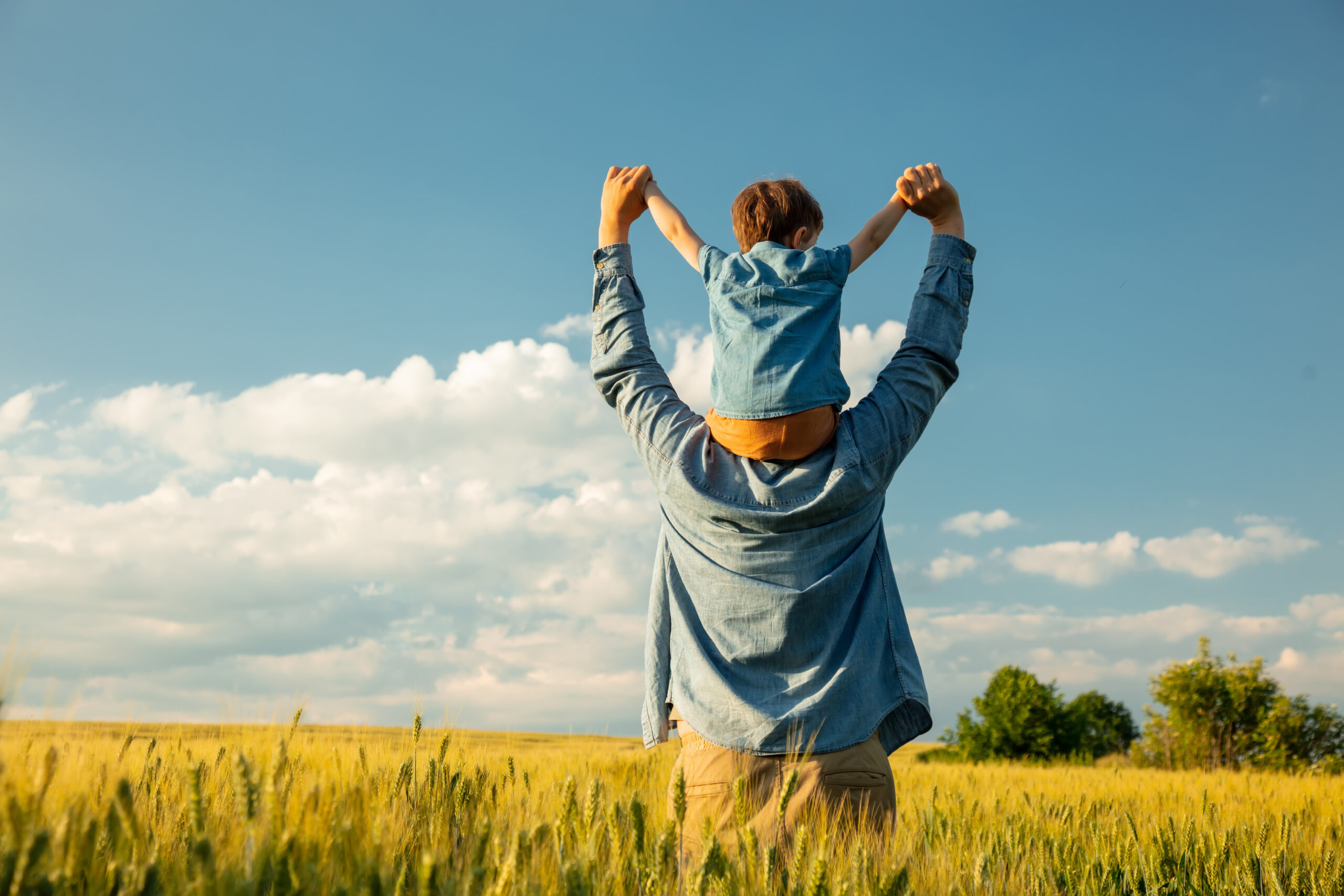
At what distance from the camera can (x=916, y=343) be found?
268 cm

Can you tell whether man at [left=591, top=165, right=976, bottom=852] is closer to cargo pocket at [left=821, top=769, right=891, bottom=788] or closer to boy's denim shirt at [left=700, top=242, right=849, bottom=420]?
cargo pocket at [left=821, top=769, right=891, bottom=788]

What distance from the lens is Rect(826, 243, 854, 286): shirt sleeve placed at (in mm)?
2518

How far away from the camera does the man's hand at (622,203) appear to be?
291 cm

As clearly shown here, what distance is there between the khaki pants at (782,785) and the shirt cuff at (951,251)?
1.62 meters

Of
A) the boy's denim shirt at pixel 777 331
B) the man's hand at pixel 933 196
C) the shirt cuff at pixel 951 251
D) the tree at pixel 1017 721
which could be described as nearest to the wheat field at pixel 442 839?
the boy's denim shirt at pixel 777 331

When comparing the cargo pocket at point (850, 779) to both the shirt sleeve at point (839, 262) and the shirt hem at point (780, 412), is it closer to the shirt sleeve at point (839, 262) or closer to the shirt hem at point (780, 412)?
the shirt hem at point (780, 412)

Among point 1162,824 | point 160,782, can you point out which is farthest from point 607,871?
point 1162,824

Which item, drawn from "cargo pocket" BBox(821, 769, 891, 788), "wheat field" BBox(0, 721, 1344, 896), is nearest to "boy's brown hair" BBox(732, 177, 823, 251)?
"cargo pocket" BBox(821, 769, 891, 788)

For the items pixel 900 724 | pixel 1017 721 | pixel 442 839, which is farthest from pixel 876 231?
pixel 1017 721

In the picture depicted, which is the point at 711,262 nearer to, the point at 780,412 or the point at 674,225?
the point at 674,225

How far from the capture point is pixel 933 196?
9.52ft

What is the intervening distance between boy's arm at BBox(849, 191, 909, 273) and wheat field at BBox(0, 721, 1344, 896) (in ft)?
5.78

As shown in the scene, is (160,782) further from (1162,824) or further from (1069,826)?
(1162,824)

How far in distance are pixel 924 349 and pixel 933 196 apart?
63 cm
